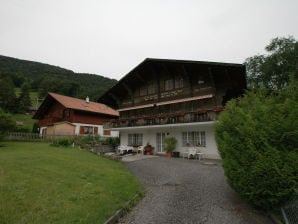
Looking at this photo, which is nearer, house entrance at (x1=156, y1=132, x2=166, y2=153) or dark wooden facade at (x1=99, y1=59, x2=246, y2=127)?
dark wooden facade at (x1=99, y1=59, x2=246, y2=127)

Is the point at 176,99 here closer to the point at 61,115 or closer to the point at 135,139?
the point at 135,139

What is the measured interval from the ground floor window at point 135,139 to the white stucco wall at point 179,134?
0.45 metres

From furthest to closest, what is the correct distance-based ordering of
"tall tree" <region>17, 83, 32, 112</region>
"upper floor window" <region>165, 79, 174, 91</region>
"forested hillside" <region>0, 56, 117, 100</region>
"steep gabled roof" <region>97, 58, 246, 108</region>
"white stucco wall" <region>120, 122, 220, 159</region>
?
"forested hillside" <region>0, 56, 117, 100</region>
"tall tree" <region>17, 83, 32, 112</region>
"upper floor window" <region>165, 79, 174, 91</region>
"steep gabled roof" <region>97, 58, 246, 108</region>
"white stucco wall" <region>120, 122, 220, 159</region>

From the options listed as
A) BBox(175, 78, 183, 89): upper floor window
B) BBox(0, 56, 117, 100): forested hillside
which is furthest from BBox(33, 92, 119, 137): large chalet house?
BBox(0, 56, 117, 100): forested hillside

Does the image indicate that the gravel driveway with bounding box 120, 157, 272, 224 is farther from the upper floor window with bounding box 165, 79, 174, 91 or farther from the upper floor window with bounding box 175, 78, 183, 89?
the upper floor window with bounding box 165, 79, 174, 91

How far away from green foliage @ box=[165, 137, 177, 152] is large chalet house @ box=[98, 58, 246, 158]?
1.97ft

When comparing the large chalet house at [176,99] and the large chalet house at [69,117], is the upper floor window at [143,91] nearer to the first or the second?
the large chalet house at [176,99]

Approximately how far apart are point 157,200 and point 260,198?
119 inches

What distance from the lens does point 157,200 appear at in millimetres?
6336

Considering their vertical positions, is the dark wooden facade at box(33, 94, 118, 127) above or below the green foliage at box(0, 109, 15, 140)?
above

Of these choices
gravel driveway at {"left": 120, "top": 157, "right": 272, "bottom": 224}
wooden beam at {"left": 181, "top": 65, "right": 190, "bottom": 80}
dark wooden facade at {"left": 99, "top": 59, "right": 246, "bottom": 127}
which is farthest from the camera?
wooden beam at {"left": 181, "top": 65, "right": 190, "bottom": 80}

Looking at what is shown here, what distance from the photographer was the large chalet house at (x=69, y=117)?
28.9 m

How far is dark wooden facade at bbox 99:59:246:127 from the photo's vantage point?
Answer: 16.8m

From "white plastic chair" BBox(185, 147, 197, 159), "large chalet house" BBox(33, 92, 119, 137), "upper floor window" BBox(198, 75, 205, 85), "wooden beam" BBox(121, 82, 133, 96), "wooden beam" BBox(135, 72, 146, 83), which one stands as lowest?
"white plastic chair" BBox(185, 147, 197, 159)
